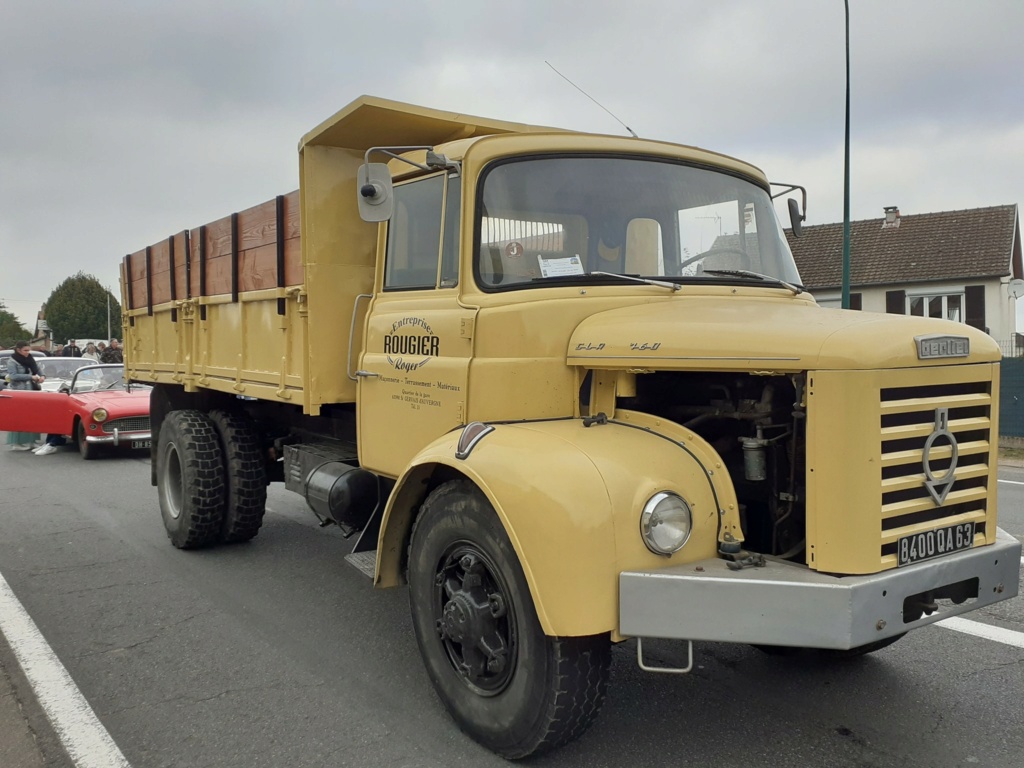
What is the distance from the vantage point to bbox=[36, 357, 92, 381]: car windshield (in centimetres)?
1755

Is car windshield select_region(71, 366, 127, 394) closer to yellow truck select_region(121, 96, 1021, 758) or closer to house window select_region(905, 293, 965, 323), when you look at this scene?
yellow truck select_region(121, 96, 1021, 758)

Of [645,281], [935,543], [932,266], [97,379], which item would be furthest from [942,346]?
[932,266]

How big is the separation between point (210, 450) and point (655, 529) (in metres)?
4.47

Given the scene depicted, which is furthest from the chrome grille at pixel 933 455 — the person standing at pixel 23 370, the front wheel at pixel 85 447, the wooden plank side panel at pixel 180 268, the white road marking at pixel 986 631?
the person standing at pixel 23 370

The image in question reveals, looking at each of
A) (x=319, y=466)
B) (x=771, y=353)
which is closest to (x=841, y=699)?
(x=771, y=353)

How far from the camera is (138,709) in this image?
12.6ft

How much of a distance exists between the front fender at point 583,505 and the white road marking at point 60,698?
1.81 m

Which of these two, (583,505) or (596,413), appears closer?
(583,505)

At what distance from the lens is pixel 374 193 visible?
13.0 feet

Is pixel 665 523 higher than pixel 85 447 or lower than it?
higher

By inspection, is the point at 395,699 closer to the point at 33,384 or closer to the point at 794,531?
the point at 794,531

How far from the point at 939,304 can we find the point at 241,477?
27097mm

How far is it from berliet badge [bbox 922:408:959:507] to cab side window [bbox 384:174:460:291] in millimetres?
2110

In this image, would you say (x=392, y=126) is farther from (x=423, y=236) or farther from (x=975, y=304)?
(x=975, y=304)
